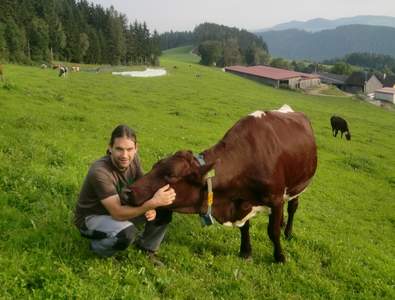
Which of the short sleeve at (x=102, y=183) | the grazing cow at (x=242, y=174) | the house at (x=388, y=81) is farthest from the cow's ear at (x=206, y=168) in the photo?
the house at (x=388, y=81)

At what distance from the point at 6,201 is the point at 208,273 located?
3702mm

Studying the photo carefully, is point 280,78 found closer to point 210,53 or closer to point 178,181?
point 210,53

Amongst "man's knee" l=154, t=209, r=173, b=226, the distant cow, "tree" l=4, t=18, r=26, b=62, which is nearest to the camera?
"man's knee" l=154, t=209, r=173, b=226

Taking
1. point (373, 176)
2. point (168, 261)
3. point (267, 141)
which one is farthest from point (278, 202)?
point (373, 176)

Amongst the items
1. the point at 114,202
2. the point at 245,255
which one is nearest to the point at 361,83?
the point at 245,255

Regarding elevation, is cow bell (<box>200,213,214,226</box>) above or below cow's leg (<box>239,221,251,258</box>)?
above

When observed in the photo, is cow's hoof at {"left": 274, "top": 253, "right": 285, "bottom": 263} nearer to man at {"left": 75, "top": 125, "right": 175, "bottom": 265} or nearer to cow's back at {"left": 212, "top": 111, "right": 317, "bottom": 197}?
cow's back at {"left": 212, "top": 111, "right": 317, "bottom": 197}

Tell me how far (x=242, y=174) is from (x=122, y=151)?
1794mm

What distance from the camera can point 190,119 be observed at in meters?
26.5

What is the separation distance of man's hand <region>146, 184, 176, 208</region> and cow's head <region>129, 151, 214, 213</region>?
0.07 meters

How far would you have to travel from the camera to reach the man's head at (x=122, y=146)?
535cm

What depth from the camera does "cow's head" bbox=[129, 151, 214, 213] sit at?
514 centimetres

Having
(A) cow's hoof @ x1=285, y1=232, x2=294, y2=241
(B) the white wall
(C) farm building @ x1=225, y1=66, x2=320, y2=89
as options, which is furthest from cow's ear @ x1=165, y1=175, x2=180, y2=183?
(B) the white wall

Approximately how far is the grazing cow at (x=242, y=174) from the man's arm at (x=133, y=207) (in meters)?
0.08
